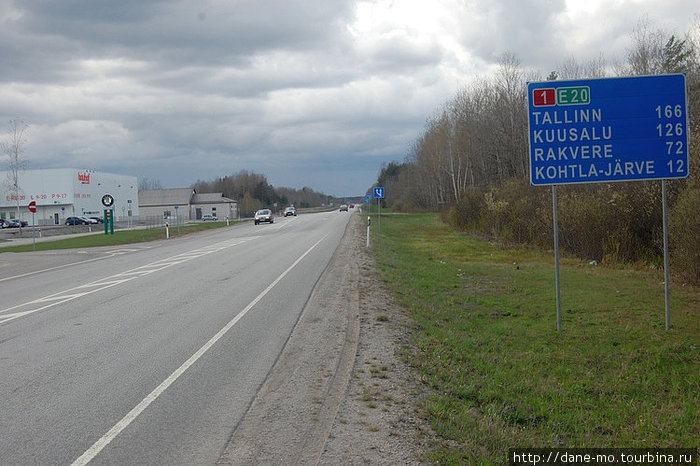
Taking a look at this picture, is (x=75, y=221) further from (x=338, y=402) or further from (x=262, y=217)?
(x=338, y=402)

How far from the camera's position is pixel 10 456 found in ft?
17.1

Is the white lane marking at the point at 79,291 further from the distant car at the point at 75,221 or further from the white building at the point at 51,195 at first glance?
the white building at the point at 51,195

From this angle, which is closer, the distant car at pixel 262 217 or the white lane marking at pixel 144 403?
the white lane marking at pixel 144 403

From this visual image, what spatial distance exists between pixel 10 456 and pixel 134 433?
3.29 feet

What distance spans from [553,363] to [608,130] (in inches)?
179

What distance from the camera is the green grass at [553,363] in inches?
234

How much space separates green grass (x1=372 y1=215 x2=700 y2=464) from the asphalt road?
7.43ft

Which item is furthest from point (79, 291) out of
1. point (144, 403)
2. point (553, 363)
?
point (553, 363)

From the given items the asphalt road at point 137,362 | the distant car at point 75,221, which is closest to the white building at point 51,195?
the distant car at point 75,221

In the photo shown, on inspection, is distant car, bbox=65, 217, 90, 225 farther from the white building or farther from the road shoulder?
the road shoulder

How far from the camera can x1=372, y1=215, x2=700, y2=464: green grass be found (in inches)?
234

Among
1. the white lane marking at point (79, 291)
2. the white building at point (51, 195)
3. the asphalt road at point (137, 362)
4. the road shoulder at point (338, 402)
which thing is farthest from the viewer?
the white building at point (51, 195)

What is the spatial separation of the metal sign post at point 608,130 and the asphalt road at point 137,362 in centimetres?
557

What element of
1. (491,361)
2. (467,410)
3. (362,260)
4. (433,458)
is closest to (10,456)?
(433,458)
